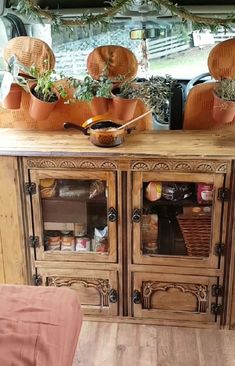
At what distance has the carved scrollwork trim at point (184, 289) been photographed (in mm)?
2195

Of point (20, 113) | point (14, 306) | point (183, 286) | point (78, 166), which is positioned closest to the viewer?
point (14, 306)

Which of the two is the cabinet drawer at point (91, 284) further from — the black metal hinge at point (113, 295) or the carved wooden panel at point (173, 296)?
the carved wooden panel at point (173, 296)

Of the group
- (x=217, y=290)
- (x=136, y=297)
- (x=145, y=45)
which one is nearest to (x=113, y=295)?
(x=136, y=297)

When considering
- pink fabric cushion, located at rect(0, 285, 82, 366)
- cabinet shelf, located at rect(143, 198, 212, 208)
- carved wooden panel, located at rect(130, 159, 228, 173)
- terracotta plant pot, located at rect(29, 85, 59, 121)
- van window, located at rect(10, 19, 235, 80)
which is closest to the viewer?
pink fabric cushion, located at rect(0, 285, 82, 366)

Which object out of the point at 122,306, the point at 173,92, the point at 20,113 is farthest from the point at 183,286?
the point at 20,113

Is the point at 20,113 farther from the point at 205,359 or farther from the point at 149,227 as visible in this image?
the point at 205,359

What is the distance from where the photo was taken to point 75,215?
218 centimetres

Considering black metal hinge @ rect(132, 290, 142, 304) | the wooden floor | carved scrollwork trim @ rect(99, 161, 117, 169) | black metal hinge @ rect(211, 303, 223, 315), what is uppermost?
carved scrollwork trim @ rect(99, 161, 117, 169)

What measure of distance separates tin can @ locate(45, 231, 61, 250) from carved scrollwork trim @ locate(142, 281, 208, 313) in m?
0.46

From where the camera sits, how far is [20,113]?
237 cm

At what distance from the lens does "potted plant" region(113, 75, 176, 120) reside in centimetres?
212

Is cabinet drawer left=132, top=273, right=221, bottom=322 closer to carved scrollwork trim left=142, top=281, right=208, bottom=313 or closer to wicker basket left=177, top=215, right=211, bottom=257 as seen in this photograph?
carved scrollwork trim left=142, top=281, right=208, bottom=313

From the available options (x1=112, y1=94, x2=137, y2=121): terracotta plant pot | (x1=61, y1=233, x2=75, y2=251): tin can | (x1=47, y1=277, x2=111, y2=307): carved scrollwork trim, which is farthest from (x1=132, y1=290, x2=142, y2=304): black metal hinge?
(x1=112, y1=94, x2=137, y2=121): terracotta plant pot

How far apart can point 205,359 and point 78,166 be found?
103 cm
